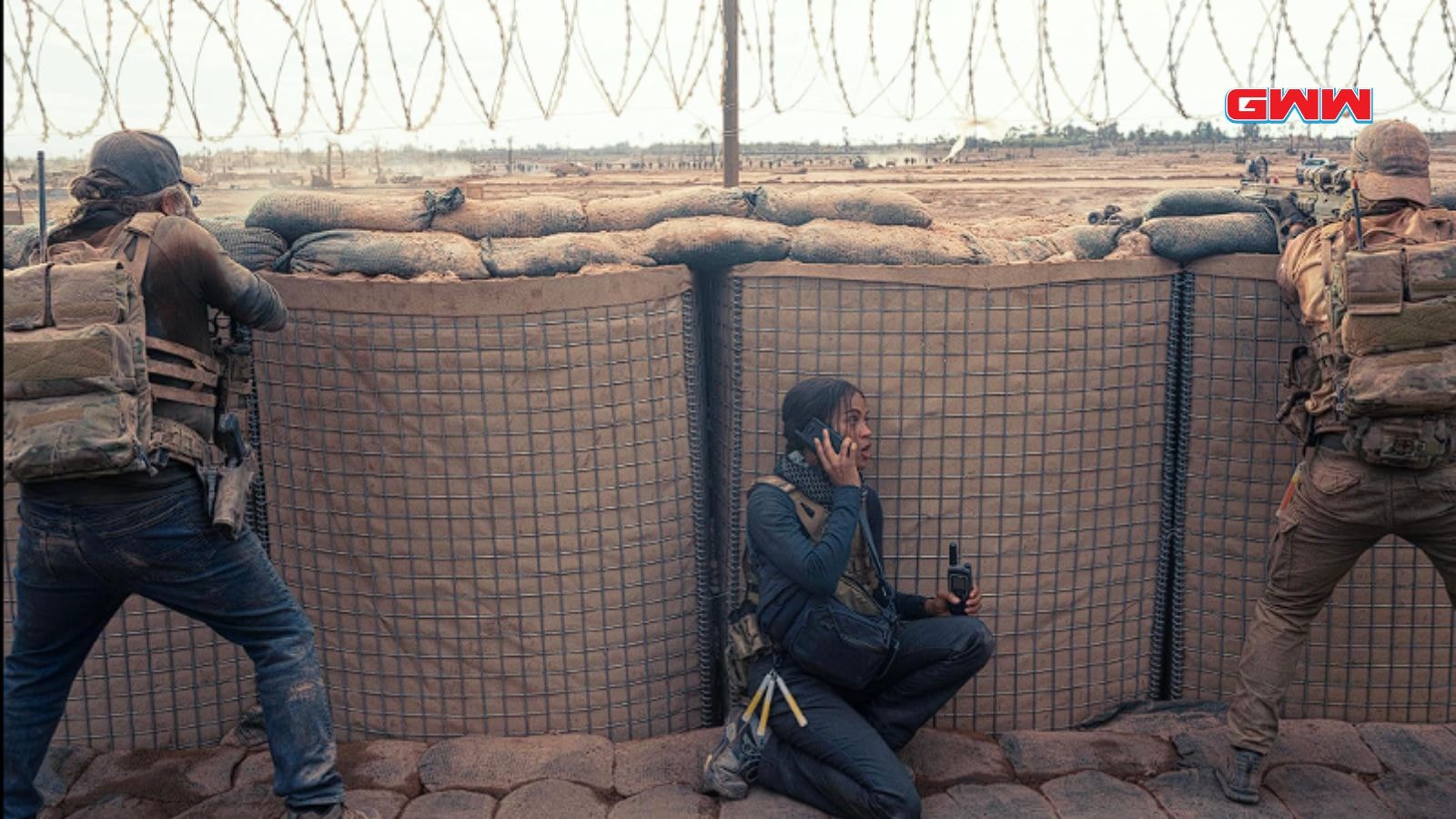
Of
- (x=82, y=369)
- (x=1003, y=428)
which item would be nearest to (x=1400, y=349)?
(x=1003, y=428)

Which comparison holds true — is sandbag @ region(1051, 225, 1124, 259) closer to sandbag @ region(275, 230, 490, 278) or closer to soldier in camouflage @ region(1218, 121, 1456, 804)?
soldier in camouflage @ region(1218, 121, 1456, 804)

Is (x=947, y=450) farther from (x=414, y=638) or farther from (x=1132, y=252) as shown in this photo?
(x=414, y=638)

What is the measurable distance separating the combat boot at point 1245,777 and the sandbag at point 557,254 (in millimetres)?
2494

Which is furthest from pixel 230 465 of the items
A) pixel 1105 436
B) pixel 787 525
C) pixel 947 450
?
pixel 1105 436

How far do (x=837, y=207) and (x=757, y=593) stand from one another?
4.79ft

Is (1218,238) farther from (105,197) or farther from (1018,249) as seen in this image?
(105,197)

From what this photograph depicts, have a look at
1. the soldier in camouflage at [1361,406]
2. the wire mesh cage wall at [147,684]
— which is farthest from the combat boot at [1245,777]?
the wire mesh cage wall at [147,684]

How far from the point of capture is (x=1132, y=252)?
13.8 ft

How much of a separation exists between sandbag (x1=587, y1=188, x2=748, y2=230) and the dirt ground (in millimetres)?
9847

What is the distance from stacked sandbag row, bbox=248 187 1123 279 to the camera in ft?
12.9

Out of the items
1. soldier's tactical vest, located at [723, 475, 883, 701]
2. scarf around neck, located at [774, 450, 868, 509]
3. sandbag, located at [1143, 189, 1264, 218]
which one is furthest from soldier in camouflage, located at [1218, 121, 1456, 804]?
scarf around neck, located at [774, 450, 868, 509]

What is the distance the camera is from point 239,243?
3.89m

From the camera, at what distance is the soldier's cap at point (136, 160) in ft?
10.3

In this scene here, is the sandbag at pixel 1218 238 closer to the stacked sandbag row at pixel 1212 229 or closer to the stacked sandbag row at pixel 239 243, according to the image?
the stacked sandbag row at pixel 1212 229
